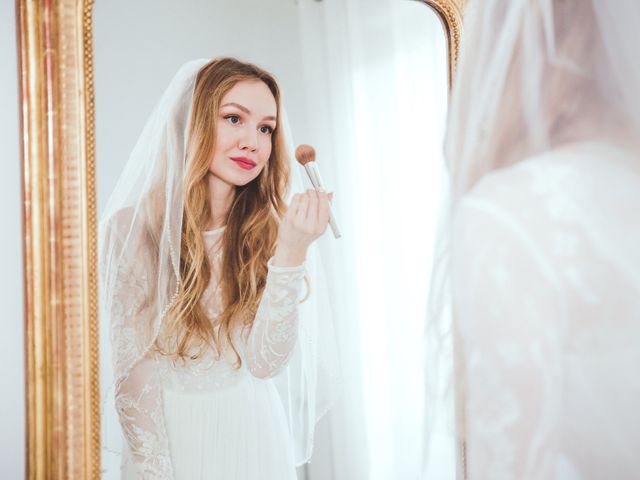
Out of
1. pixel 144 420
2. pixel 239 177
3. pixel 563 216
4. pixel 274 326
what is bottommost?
pixel 144 420

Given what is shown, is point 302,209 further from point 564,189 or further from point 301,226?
point 564,189

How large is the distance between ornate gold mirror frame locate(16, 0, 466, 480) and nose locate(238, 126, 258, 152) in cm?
23

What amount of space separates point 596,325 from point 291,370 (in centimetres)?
57

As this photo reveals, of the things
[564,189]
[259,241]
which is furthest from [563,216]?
[259,241]

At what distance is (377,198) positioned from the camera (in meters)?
1.24

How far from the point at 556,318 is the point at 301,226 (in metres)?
0.56

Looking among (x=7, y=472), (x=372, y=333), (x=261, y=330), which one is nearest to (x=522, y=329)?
(x=261, y=330)

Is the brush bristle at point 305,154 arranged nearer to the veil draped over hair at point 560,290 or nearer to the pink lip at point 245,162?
the pink lip at point 245,162

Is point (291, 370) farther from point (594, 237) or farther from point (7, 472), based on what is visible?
point (594, 237)

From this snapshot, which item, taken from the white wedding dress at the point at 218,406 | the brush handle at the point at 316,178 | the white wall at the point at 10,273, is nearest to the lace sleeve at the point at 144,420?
the white wedding dress at the point at 218,406

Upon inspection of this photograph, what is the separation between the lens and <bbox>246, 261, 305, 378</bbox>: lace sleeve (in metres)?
1.04

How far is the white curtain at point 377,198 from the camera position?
1.16m

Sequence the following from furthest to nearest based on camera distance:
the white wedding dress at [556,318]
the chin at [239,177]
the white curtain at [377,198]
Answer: the white curtain at [377,198], the chin at [239,177], the white wedding dress at [556,318]

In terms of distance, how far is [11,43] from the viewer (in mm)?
950
